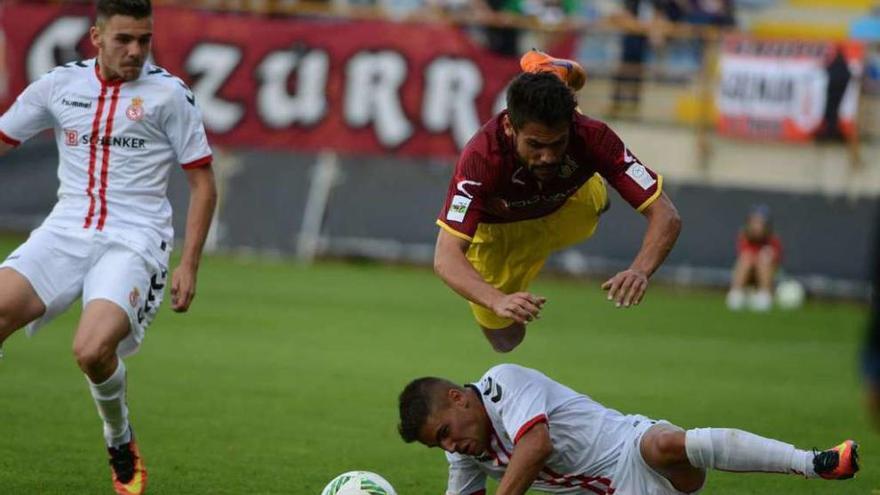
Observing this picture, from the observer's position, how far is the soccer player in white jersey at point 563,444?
6863 mm

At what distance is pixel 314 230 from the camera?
21.7m

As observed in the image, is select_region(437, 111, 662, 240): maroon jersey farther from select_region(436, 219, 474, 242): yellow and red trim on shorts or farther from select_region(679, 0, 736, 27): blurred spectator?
select_region(679, 0, 736, 27): blurred spectator

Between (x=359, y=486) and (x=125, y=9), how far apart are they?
8.75 ft

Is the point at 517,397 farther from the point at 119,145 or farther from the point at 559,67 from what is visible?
the point at 119,145

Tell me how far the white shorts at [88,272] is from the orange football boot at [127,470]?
1.62ft

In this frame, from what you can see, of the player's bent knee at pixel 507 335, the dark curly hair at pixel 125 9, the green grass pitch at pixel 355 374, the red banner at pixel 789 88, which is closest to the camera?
the dark curly hair at pixel 125 9

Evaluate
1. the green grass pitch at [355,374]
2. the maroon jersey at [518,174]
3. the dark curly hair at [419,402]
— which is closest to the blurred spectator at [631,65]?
the green grass pitch at [355,374]

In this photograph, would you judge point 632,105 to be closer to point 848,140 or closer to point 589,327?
point 848,140

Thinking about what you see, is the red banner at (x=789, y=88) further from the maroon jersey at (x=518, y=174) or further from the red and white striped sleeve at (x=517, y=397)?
the red and white striped sleeve at (x=517, y=397)

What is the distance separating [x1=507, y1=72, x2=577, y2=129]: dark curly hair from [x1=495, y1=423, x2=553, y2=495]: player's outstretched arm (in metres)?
1.35

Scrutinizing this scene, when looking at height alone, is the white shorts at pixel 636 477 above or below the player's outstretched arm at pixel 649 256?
below

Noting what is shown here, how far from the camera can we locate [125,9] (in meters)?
7.93

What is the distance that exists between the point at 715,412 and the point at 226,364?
409cm

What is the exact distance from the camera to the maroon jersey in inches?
296
